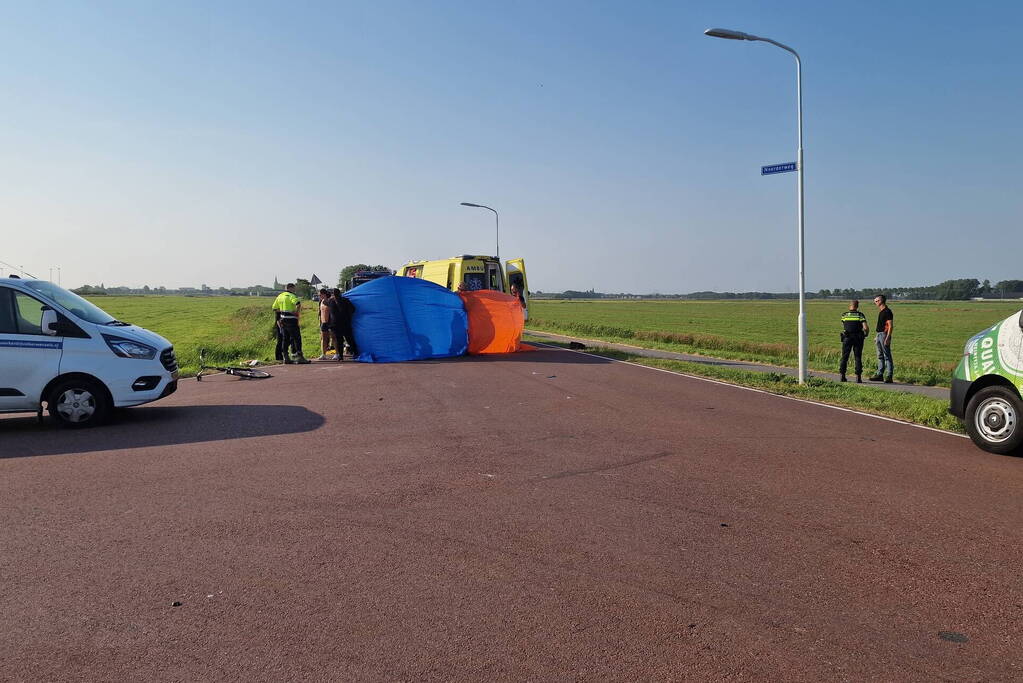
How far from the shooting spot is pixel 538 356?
66.4 ft

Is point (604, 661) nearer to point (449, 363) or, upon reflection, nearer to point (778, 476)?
point (778, 476)

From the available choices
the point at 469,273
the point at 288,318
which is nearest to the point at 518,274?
the point at 469,273

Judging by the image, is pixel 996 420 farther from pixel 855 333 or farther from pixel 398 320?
pixel 398 320

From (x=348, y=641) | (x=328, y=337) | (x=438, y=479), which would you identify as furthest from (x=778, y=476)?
(x=328, y=337)

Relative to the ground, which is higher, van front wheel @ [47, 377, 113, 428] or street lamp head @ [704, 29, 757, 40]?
street lamp head @ [704, 29, 757, 40]

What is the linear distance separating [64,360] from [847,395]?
38.8 ft

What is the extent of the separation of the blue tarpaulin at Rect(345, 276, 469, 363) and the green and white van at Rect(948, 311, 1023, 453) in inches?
504

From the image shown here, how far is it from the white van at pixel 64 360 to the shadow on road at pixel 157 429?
338mm

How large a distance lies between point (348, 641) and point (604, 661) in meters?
1.24

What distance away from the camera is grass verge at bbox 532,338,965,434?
33.9 feet

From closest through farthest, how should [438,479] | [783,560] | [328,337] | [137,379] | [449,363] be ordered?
[783,560], [438,479], [137,379], [449,363], [328,337]

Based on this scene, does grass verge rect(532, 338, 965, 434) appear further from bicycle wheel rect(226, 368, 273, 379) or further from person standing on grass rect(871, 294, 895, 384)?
bicycle wheel rect(226, 368, 273, 379)

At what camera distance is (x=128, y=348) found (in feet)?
31.7

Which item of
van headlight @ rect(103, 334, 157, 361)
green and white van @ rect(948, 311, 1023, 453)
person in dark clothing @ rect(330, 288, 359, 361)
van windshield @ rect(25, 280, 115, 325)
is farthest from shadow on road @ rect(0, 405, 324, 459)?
green and white van @ rect(948, 311, 1023, 453)
